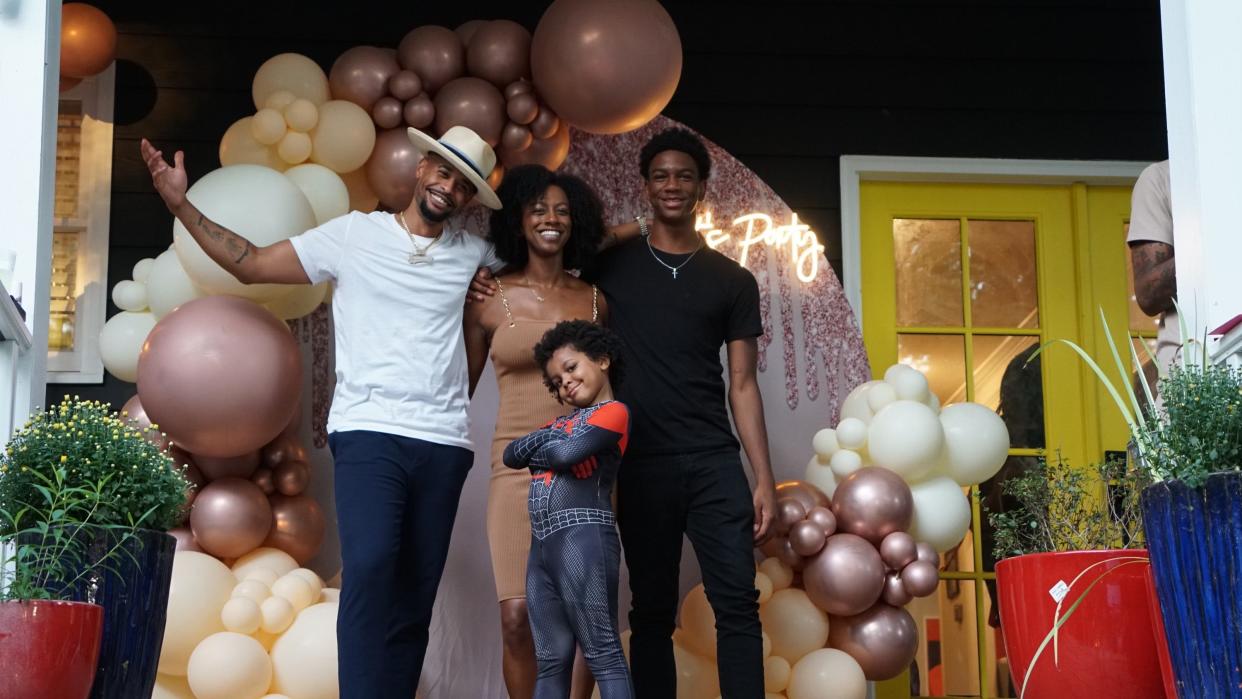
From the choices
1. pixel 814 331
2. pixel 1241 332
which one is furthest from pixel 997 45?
pixel 1241 332

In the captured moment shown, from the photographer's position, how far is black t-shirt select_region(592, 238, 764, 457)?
3543 mm

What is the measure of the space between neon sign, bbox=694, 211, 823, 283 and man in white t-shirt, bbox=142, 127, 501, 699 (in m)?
1.44

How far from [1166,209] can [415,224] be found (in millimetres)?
1649

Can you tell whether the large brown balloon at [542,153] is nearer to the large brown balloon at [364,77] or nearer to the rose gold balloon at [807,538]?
the large brown balloon at [364,77]

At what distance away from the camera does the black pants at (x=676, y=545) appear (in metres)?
3.46

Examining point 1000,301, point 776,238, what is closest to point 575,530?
point 776,238

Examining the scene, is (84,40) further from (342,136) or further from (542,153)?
(542,153)

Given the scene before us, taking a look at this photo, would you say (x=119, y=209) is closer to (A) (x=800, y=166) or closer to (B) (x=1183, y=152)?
(A) (x=800, y=166)

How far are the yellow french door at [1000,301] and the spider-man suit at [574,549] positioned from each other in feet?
6.61

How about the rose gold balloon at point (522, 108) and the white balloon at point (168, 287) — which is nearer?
the white balloon at point (168, 287)

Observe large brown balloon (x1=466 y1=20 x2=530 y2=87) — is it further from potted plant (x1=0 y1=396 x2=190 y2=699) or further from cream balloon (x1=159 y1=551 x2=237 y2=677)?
potted plant (x1=0 y1=396 x2=190 y2=699)

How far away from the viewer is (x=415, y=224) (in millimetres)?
3443

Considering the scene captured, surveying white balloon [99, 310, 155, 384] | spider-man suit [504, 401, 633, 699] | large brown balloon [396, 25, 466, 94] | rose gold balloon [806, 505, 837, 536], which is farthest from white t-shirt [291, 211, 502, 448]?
rose gold balloon [806, 505, 837, 536]

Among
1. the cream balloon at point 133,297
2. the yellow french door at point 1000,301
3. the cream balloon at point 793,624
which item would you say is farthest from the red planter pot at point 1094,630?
the cream balloon at point 133,297
